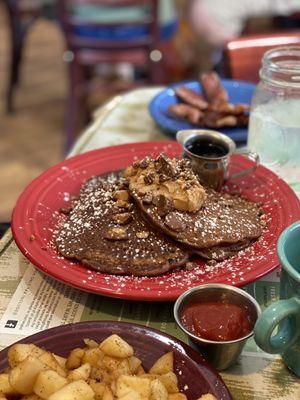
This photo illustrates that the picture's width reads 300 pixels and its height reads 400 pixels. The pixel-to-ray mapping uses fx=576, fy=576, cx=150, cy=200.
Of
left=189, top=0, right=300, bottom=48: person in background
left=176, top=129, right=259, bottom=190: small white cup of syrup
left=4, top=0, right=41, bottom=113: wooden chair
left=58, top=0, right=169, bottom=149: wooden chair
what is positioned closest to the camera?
left=176, top=129, right=259, bottom=190: small white cup of syrup

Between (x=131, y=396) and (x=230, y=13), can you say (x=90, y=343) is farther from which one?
(x=230, y=13)

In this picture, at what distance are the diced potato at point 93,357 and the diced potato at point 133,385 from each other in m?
0.06

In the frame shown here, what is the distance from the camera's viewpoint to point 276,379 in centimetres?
86

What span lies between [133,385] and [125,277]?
29cm

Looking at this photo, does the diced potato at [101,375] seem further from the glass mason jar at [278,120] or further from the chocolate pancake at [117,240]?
the glass mason jar at [278,120]

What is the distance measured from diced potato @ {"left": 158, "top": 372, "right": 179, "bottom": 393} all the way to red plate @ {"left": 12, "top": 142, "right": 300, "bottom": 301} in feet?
0.59

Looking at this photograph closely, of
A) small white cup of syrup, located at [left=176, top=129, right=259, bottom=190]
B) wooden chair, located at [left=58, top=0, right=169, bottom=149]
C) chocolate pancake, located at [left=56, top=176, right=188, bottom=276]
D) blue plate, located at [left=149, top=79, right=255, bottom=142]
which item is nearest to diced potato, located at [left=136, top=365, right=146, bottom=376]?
chocolate pancake, located at [left=56, top=176, right=188, bottom=276]

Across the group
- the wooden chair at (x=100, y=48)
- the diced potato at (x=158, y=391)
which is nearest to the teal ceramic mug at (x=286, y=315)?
the diced potato at (x=158, y=391)

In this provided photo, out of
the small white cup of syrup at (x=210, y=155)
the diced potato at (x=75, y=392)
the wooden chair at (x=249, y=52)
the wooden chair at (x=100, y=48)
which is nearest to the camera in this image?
the diced potato at (x=75, y=392)

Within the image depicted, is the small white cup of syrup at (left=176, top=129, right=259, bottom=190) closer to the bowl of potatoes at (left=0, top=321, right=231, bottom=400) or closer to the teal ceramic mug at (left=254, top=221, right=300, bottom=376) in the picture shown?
the teal ceramic mug at (left=254, top=221, right=300, bottom=376)

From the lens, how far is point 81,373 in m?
0.75

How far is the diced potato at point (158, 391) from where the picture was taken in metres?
0.72

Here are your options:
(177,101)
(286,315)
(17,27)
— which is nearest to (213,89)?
(177,101)

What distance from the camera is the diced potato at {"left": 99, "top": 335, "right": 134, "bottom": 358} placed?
0.78 m
